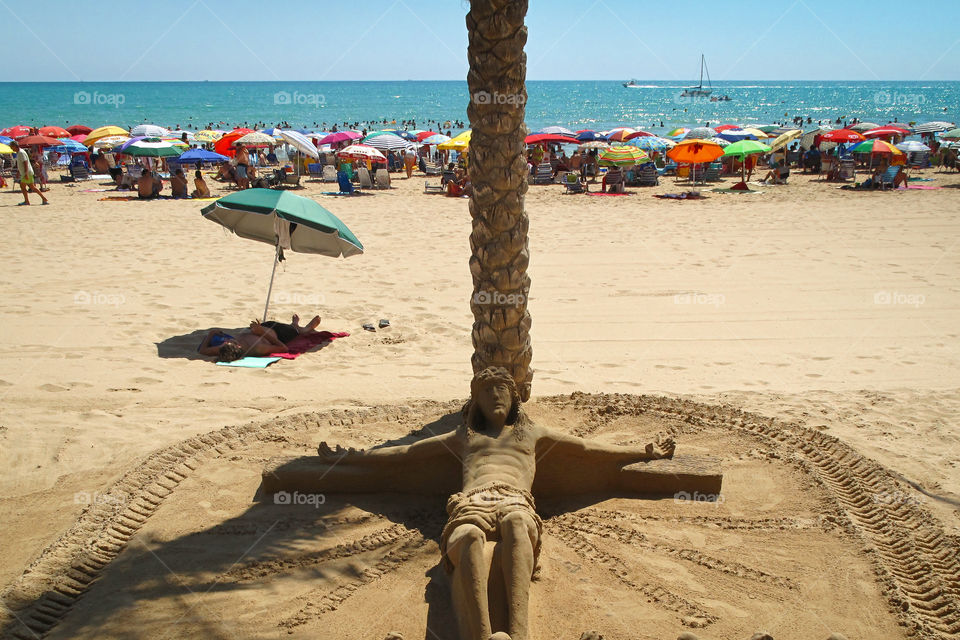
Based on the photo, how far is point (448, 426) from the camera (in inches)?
233

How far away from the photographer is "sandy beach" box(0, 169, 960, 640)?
3.82 metres

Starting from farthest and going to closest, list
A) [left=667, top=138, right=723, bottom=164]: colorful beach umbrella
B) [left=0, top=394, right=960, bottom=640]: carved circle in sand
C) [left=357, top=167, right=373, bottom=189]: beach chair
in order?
[left=357, top=167, right=373, bottom=189]: beach chair < [left=667, top=138, right=723, bottom=164]: colorful beach umbrella < [left=0, top=394, right=960, bottom=640]: carved circle in sand

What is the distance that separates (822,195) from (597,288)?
1292cm

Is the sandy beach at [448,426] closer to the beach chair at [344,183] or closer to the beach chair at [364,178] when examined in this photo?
the beach chair at [344,183]

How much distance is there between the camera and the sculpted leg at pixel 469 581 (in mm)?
3229

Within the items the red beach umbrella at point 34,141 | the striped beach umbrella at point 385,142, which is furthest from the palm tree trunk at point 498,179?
the red beach umbrella at point 34,141

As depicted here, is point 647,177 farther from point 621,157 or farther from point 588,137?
point 588,137

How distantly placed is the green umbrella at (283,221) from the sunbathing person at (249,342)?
32cm

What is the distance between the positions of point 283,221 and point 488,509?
5528 mm

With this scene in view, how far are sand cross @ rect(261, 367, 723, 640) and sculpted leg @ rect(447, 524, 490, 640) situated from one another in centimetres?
28

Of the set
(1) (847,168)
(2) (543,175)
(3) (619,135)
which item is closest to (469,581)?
(2) (543,175)

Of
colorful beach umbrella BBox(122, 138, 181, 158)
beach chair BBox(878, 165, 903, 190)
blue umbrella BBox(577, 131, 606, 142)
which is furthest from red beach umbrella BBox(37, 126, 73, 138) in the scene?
beach chair BBox(878, 165, 903, 190)

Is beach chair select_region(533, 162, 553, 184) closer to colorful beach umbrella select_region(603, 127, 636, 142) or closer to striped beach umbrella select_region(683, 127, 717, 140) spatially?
colorful beach umbrella select_region(603, 127, 636, 142)

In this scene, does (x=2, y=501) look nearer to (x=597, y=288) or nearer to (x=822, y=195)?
(x=597, y=288)
